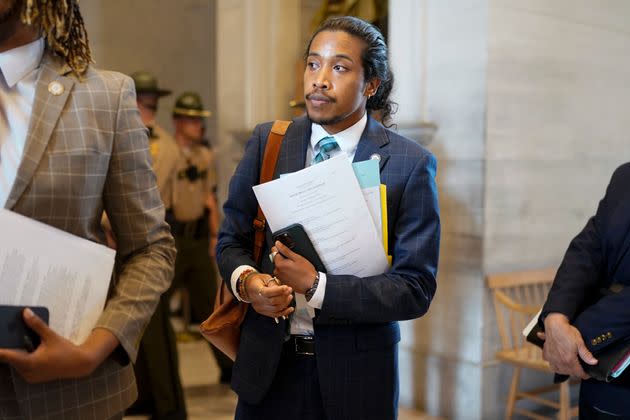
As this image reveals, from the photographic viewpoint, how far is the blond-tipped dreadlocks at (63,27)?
1457 millimetres

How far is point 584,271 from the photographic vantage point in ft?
8.14

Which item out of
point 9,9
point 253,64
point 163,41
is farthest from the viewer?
point 163,41

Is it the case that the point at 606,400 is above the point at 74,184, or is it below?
below

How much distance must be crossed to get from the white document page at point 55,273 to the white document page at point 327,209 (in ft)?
2.08

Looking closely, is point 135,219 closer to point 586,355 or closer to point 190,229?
point 586,355

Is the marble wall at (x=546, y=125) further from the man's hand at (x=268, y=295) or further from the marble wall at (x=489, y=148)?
the man's hand at (x=268, y=295)

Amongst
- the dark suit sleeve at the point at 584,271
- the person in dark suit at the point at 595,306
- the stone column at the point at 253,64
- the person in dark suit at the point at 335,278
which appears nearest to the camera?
the person in dark suit at the point at 335,278

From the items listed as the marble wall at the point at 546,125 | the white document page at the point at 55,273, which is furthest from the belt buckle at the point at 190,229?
the white document page at the point at 55,273

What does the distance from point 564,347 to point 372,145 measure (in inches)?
34.4

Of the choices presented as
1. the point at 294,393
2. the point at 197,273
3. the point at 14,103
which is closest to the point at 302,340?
the point at 294,393

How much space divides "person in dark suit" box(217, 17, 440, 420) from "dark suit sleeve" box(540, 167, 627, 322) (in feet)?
1.68

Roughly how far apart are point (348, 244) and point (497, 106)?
2.53 meters

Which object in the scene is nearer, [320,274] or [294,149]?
[320,274]

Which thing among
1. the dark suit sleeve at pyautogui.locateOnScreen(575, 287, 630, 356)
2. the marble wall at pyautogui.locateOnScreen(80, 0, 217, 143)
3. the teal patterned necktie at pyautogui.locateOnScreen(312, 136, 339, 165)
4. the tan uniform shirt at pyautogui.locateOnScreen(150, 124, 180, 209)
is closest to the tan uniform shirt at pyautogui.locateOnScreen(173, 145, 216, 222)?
the tan uniform shirt at pyautogui.locateOnScreen(150, 124, 180, 209)
